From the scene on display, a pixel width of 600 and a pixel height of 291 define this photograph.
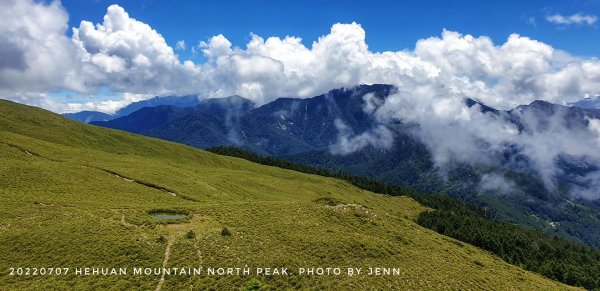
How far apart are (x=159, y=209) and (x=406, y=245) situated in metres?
44.5

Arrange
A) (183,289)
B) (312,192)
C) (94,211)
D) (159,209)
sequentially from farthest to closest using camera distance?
(312,192), (159,209), (94,211), (183,289)

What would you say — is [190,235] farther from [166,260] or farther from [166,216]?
[166,216]

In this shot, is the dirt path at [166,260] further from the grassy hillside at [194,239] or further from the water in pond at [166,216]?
the water in pond at [166,216]

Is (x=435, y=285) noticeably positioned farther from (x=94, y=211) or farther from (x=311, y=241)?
(x=94, y=211)

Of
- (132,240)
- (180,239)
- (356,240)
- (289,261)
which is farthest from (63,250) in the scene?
(356,240)

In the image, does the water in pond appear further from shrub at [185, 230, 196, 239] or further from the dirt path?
the dirt path

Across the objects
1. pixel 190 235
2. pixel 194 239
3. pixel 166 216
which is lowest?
pixel 194 239

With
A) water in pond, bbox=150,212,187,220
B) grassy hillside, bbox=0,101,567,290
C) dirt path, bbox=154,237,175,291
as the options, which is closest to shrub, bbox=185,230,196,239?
grassy hillside, bbox=0,101,567,290

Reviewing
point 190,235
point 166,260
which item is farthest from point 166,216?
point 166,260

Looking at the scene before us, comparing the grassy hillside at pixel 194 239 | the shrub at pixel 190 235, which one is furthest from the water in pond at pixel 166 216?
the shrub at pixel 190 235

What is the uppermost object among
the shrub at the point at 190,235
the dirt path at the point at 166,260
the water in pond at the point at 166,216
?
the water in pond at the point at 166,216

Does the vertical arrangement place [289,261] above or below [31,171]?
below

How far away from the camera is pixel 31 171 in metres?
87.1

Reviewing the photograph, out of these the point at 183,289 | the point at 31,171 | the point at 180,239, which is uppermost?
the point at 31,171
